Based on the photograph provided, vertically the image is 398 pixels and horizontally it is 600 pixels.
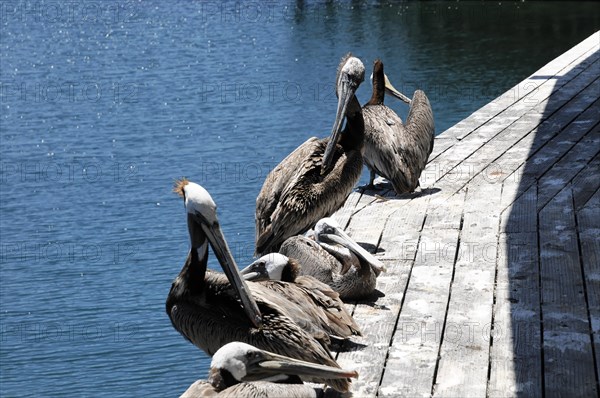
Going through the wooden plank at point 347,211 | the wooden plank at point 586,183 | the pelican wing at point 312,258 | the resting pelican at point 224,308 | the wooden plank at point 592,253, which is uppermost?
the resting pelican at point 224,308

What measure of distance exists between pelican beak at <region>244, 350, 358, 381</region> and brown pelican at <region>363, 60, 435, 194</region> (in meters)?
3.11

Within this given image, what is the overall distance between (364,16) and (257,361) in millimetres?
17828

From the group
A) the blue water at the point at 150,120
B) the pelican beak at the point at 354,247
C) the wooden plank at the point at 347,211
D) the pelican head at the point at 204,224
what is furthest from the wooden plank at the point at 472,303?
the blue water at the point at 150,120

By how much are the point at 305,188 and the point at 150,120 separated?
839 centimetres

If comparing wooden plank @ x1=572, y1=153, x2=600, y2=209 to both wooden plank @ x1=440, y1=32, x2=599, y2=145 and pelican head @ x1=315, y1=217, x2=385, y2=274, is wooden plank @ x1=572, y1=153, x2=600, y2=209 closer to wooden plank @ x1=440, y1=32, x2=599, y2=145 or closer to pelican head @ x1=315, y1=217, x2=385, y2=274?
wooden plank @ x1=440, y1=32, x2=599, y2=145

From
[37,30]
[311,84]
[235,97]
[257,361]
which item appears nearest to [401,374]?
[257,361]

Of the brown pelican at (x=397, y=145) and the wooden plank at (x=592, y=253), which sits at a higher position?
the brown pelican at (x=397, y=145)

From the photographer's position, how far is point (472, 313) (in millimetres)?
4844

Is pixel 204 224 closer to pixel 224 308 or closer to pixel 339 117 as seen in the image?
pixel 224 308

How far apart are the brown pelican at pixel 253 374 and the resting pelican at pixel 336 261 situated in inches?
42.4

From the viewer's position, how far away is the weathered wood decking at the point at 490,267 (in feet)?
13.9

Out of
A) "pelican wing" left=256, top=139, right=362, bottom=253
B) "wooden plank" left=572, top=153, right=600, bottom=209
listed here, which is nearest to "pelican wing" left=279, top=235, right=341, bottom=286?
"pelican wing" left=256, top=139, right=362, bottom=253

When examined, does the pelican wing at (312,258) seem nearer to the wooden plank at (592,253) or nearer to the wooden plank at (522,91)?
the wooden plank at (592,253)

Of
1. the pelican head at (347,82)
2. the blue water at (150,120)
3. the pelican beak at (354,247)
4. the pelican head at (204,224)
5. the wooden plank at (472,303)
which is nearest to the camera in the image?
the wooden plank at (472,303)
